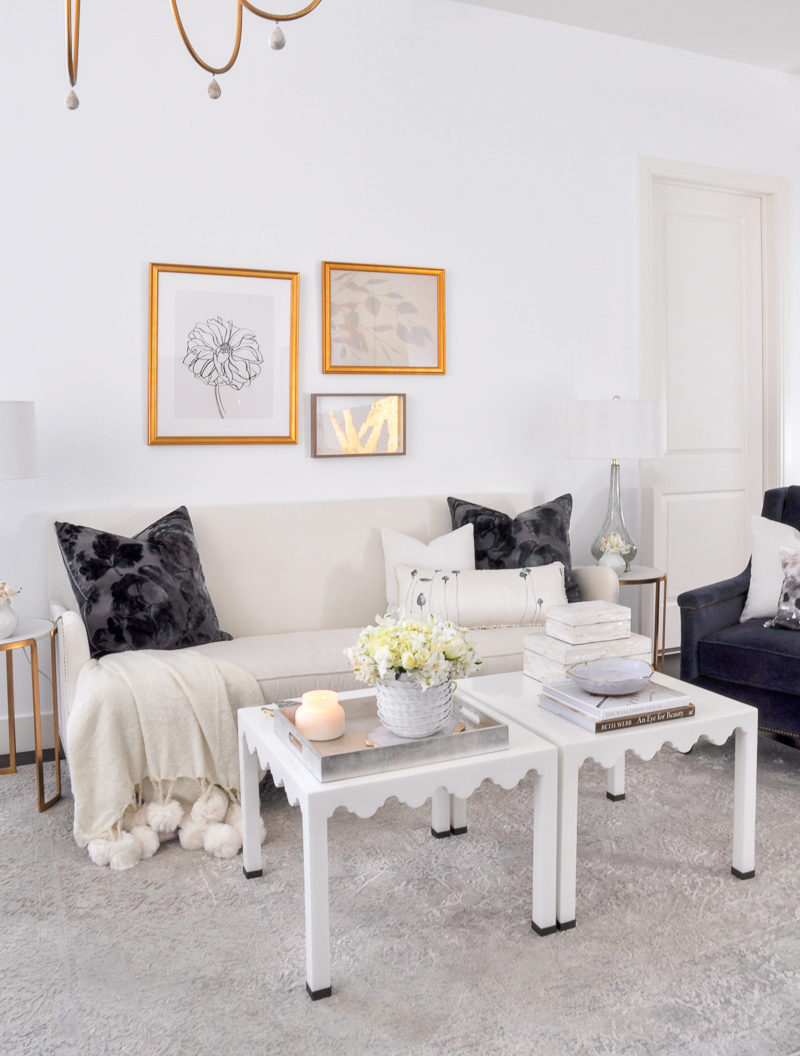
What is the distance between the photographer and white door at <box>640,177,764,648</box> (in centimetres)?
433

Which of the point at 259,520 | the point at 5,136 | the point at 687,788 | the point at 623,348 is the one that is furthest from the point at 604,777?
the point at 5,136

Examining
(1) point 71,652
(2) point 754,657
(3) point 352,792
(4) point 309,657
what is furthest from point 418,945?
(2) point 754,657

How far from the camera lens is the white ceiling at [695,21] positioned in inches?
149

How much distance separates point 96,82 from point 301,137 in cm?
78

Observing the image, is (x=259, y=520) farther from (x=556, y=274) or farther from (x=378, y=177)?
(x=556, y=274)

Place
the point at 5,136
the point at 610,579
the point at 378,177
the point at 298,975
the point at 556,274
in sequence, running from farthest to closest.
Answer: the point at 556,274
the point at 378,177
the point at 610,579
the point at 5,136
the point at 298,975

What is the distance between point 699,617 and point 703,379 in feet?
6.04

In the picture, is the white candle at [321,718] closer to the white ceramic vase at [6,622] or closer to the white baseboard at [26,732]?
the white ceramic vase at [6,622]

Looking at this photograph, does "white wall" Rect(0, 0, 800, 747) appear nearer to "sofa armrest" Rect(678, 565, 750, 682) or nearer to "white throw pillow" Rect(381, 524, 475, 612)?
"white throw pillow" Rect(381, 524, 475, 612)

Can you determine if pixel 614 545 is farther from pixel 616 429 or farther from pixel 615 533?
pixel 616 429

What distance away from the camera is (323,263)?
11.7ft

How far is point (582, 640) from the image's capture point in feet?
7.73

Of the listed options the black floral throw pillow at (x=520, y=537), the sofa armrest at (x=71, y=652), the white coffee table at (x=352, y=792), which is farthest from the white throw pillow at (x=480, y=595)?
the sofa armrest at (x=71, y=652)

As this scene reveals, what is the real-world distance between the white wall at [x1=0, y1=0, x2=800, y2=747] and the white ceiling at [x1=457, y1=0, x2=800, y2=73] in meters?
0.08
